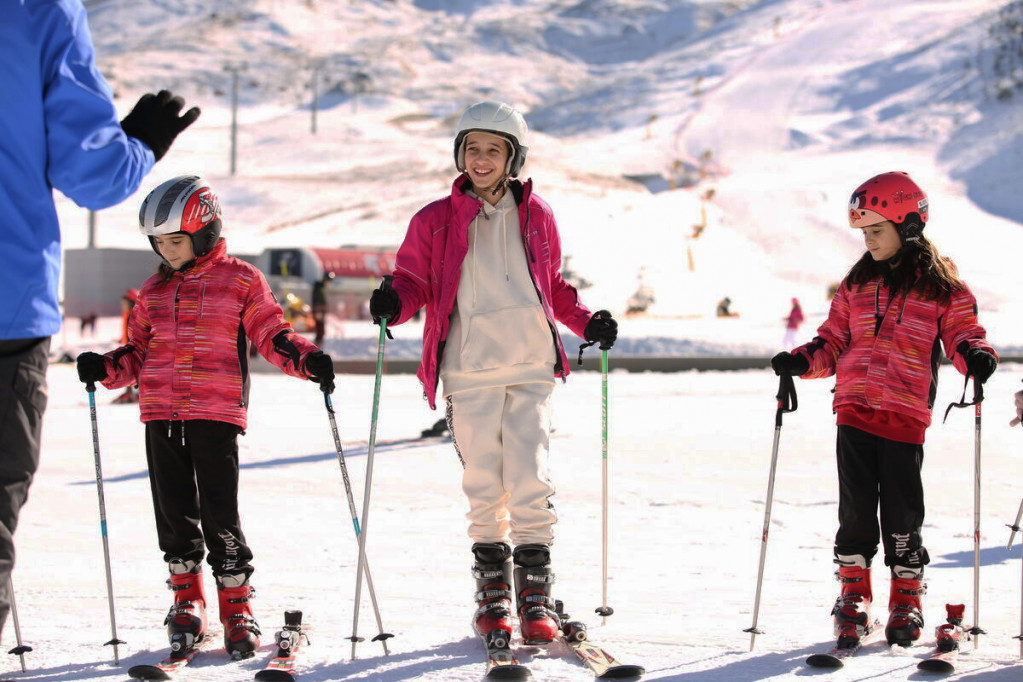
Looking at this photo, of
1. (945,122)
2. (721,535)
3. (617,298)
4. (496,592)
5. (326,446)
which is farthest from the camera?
(945,122)

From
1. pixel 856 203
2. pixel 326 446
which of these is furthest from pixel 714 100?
pixel 856 203

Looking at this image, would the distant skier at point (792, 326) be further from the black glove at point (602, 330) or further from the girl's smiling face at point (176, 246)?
the girl's smiling face at point (176, 246)

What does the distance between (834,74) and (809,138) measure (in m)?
13.4

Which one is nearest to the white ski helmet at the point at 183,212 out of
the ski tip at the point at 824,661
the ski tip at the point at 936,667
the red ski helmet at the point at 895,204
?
the red ski helmet at the point at 895,204

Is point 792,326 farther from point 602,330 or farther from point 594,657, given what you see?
point 594,657

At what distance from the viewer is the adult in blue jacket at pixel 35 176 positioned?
3131mm

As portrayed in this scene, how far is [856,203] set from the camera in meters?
4.28

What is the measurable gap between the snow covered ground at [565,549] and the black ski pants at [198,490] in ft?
1.03

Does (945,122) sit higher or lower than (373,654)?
higher

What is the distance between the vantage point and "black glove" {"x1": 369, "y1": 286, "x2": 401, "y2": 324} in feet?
13.1

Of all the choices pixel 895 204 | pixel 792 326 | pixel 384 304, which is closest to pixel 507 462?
pixel 384 304

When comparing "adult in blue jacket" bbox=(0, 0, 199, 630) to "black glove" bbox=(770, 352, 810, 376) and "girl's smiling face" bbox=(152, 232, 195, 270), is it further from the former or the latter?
"black glove" bbox=(770, 352, 810, 376)

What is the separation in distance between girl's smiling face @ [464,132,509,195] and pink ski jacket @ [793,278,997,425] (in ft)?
4.06

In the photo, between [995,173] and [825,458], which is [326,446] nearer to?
[825,458]
